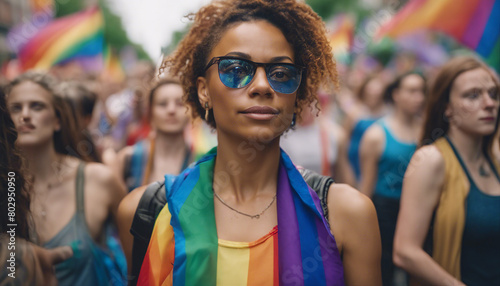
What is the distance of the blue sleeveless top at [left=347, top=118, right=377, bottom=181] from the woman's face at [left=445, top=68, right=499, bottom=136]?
3064mm

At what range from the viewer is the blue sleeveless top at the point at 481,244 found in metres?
2.67

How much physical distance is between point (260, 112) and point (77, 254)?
168cm

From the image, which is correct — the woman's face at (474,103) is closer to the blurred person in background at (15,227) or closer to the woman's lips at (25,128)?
the blurred person in background at (15,227)

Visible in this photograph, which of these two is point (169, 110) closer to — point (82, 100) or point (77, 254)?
point (82, 100)

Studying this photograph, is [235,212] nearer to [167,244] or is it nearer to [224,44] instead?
[167,244]

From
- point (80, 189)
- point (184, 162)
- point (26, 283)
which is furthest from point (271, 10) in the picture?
point (184, 162)

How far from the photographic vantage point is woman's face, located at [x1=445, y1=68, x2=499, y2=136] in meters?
2.92

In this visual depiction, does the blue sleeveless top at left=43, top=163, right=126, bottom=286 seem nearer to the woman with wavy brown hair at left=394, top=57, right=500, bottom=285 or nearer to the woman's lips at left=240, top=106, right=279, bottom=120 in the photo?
the woman's lips at left=240, top=106, right=279, bottom=120

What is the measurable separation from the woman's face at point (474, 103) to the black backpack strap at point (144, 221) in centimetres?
208

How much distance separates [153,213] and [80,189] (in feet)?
3.95

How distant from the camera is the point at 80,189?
10.3 feet

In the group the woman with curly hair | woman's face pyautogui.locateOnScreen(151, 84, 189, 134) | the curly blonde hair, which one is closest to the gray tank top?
the woman with curly hair

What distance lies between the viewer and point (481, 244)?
2703mm

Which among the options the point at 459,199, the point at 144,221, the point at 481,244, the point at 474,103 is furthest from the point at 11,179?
the point at 474,103
